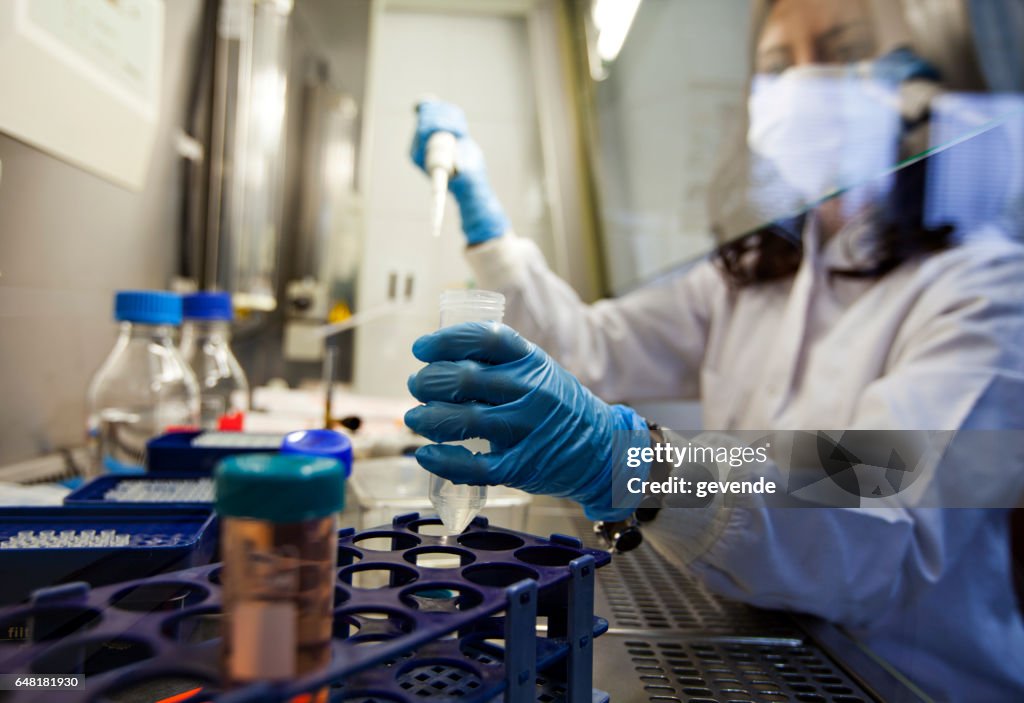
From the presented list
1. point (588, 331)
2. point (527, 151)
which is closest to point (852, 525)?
point (588, 331)

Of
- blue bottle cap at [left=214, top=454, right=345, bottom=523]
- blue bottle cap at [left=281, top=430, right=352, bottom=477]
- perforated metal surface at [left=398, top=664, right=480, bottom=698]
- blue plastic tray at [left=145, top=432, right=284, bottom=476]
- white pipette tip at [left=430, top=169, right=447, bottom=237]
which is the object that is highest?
→ white pipette tip at [left=430, top=169, right=447, bottom=237]

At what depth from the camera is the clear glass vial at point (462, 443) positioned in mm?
684

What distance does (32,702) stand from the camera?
1.26 ft

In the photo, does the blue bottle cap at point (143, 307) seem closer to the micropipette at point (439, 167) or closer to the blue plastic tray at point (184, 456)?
the blue plastic tray at point (184, 456)

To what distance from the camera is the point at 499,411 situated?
0.68 m

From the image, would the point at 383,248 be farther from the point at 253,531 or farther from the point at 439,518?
the point at 253,531

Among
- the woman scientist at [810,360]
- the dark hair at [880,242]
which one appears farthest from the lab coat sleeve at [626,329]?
the dark hair at [880,242]

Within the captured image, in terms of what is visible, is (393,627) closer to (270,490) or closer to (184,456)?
(270,490)

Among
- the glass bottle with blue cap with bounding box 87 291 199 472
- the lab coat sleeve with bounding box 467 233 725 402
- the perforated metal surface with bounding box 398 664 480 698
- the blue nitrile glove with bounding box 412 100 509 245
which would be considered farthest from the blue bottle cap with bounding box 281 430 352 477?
the lab coat sleeve with bounding box 467 233 725 402

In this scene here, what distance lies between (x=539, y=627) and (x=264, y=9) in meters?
2.09

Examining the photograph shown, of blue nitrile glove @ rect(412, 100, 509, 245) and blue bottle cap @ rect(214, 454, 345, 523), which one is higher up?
blue nitrile glove @ rect(412, 100, 509, 245)

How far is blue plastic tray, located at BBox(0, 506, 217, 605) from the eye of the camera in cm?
57

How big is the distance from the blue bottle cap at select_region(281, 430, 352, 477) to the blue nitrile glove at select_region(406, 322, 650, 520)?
136 millimetres

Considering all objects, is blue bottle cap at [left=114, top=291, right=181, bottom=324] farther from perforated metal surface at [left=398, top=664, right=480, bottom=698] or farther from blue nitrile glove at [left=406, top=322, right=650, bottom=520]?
perforated metal surface at [left=398, top=664, right=480, bottom=698]
